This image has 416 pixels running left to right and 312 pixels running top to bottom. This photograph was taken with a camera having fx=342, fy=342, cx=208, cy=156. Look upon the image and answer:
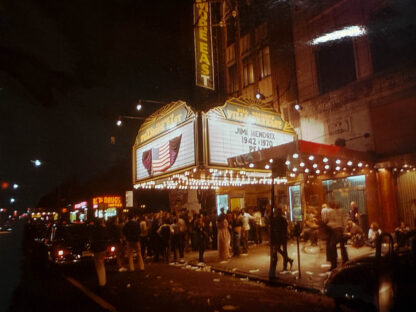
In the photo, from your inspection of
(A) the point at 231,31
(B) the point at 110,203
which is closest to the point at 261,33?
(A) the point at 231,31

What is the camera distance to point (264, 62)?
814 inches

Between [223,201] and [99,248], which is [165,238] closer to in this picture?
[99,248]

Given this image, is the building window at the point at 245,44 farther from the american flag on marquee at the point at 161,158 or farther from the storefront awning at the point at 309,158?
the storefront awning at the point at 309,158

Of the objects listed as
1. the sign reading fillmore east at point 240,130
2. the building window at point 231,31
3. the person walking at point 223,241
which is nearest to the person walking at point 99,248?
the sign reading fillmore east at point 240,130

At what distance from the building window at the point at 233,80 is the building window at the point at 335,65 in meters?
7.55

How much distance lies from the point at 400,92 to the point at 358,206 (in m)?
5.00

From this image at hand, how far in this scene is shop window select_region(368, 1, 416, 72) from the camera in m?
12.5

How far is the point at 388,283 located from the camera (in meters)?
5.15

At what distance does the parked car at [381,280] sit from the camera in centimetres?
496

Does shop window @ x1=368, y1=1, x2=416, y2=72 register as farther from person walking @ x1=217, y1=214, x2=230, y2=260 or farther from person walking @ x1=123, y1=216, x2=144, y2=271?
person walking @ x1=123, y1=216, x2=144, y2=271

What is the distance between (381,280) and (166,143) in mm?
11263

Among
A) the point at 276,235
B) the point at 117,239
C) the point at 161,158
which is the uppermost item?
the point at 161,158

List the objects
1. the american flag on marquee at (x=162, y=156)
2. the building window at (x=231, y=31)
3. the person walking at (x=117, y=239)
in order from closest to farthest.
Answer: the person walking at (x=117, y=239) → the american flag on marquee at (x=162, y=156) → the building window at (x=231, y=31)

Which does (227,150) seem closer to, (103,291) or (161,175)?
(161,175)
